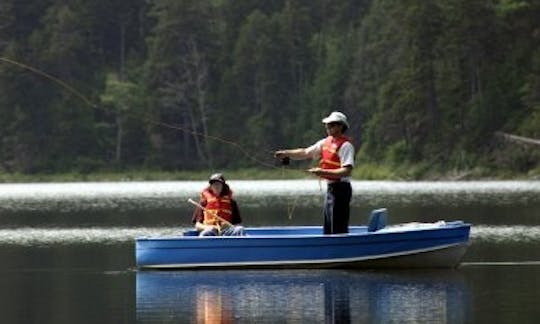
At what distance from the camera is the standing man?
28.9 m

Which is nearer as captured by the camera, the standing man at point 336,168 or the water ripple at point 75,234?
the standing man at point 336,168

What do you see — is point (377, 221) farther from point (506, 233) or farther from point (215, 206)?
point (506, 233)

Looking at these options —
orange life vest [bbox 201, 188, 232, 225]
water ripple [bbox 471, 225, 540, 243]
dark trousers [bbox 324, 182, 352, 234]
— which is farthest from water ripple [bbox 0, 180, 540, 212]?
dark trousers [bbox 324, 182, 352, 234]

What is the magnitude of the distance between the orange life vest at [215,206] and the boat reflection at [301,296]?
3.68 ft

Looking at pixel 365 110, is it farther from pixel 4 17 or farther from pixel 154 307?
pixel 154 307

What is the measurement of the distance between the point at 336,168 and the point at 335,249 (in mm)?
1377

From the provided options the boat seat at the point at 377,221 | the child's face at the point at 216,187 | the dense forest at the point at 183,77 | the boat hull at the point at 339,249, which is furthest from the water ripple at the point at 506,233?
the dense forest at the point at 183,77

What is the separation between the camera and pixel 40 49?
123 m

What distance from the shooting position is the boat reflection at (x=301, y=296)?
22.5m

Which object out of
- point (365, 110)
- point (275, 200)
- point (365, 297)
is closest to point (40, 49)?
point (365, 110)

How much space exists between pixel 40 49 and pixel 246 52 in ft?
48.5

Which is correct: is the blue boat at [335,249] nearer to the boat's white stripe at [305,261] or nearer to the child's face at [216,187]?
the boat's white stripe at [305,261]

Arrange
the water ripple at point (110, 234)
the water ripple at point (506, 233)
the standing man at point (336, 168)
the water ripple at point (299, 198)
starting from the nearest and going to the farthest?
the standing man at point (336, 168), the water ripple at point (506, 233), the water ripple at point (110, 234), the water ripple at point (299, 198)

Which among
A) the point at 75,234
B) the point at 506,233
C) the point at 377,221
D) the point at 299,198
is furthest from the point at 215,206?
the point at 299,198
